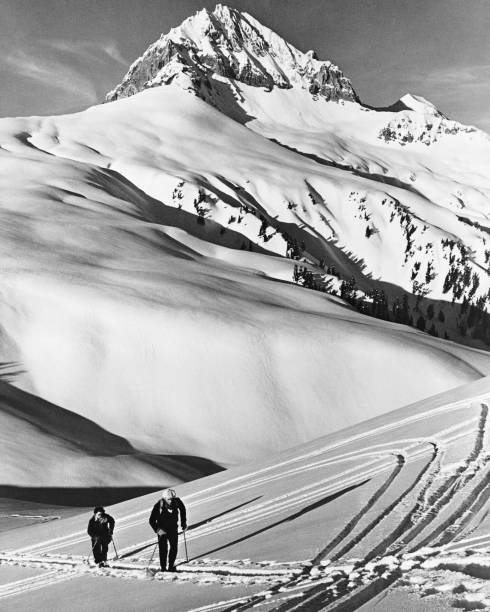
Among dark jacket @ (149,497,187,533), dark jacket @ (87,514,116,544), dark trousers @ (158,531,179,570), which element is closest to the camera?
dark trousers @ (158,531,179,570)

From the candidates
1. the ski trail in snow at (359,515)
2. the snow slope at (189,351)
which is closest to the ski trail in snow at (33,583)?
the ski trail in snow at (359,515)

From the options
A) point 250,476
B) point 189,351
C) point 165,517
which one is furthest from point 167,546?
point 189,351

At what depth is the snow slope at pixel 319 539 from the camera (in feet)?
27.8

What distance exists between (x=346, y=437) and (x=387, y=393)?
2271cm

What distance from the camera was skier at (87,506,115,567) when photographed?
12992 mm

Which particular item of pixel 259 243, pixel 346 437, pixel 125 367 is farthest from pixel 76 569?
pixel 259 243

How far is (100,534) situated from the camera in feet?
42.6

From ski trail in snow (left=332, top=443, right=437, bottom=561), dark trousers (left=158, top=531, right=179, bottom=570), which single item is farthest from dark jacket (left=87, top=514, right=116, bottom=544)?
ski trail in snow (left=332, top=443, right=437, bottom=561)

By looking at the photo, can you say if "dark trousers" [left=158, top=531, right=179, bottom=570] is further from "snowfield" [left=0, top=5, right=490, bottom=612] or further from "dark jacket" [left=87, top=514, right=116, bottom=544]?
"dark jacket" [left=87, top=514, right=116, bottom=544]

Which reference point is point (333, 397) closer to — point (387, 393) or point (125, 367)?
point (387, 393)

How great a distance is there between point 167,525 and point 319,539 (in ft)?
9.55

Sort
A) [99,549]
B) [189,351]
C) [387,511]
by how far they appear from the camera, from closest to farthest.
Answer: [387,511] < [99,549] < [189,351]

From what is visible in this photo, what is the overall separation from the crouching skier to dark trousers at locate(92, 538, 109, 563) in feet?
6.20

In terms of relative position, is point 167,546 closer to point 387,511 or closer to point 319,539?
point 319,539
